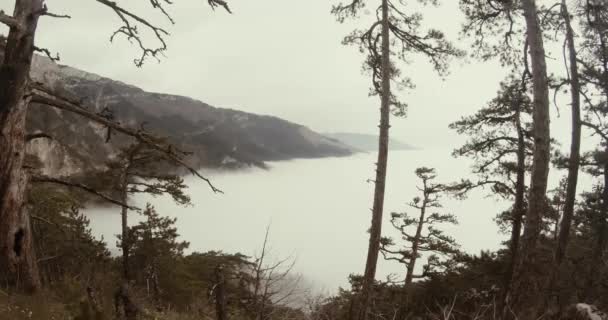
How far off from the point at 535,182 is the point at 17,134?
6826 mm

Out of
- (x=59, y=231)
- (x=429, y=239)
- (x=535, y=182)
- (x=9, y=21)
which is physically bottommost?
(x=59, y=231)

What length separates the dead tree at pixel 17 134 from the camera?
4.21 metres

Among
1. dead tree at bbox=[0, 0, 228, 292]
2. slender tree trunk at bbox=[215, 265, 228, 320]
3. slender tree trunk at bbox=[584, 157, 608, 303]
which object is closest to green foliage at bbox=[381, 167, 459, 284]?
slender tree trunk at bbox=[584, 157, 608, 303]

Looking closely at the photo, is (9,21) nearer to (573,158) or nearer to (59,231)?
(573,158)

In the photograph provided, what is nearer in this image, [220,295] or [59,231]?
[220,295]

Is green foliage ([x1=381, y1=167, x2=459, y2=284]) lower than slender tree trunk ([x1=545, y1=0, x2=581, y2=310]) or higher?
lower

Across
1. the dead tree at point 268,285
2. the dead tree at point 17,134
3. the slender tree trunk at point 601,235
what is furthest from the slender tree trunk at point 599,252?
the dead tree at point 17,134

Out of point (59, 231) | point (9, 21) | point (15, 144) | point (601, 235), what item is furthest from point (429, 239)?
point (59, 231)

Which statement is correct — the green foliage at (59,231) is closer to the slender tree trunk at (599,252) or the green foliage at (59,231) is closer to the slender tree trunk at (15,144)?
the slender tree trunk at (15,144)

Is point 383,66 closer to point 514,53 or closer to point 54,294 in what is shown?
point 514,53

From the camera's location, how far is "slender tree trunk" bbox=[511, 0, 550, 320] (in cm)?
586

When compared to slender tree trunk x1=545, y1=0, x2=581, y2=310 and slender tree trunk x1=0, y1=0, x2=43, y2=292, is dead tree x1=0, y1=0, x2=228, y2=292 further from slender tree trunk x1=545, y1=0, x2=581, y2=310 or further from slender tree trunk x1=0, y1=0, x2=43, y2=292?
slender tree trunk x1=545, y1=0, x2=581, y2=310

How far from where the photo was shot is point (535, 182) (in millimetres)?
6008

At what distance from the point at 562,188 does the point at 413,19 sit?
793 inches
